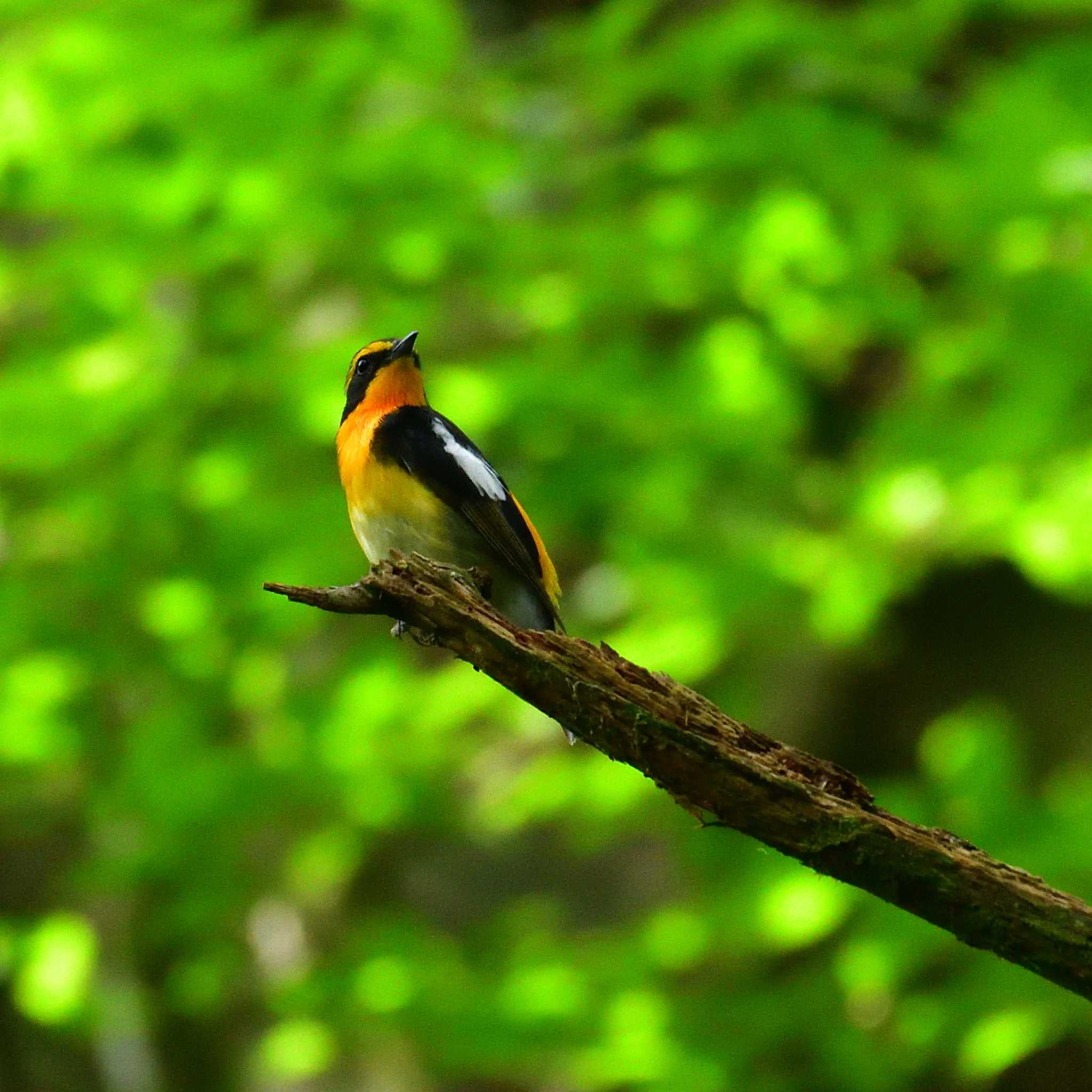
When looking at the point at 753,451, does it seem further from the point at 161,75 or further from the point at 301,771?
the point at 161,75

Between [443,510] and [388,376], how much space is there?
1.07 meters

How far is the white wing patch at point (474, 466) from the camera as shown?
4293 mm

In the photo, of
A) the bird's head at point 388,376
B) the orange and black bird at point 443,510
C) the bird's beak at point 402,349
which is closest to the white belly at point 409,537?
the orange and black bird at point 443,510

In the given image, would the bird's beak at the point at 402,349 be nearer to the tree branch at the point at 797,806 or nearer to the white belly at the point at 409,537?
the white belly at the point at 409,537

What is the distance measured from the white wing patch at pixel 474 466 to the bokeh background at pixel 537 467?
5.35ft

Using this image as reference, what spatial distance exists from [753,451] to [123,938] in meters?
4.50

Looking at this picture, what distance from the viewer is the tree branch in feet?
9.38

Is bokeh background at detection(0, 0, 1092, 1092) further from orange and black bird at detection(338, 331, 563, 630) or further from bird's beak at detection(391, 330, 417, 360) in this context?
orange and black bird at detection(338, 331, 563, 630)

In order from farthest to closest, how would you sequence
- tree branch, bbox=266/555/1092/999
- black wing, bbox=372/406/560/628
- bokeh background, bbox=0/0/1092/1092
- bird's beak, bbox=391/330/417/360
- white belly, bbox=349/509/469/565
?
bokeh background, bbox=0/0/1092/1092 → bird's beak, bbox=391/330/417/360 → white belly, bbox=349/509/469/565 → black wing, bbox=372/406/560/628 → tree branch, bbox=266/555/1092/999

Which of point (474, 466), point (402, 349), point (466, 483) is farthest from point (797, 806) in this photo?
point (402, 349)

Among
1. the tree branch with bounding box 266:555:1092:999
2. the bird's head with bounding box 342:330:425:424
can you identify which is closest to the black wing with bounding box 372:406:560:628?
the bird's head with bounding box 342:330:425:424

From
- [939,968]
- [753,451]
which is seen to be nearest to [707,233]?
[753,451]

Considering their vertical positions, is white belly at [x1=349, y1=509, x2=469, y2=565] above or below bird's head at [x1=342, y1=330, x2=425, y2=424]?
below

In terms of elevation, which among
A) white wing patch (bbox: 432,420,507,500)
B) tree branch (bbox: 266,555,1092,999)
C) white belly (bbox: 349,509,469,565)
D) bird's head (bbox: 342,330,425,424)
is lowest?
tree branch (bbox: 266,555,1092,999)
